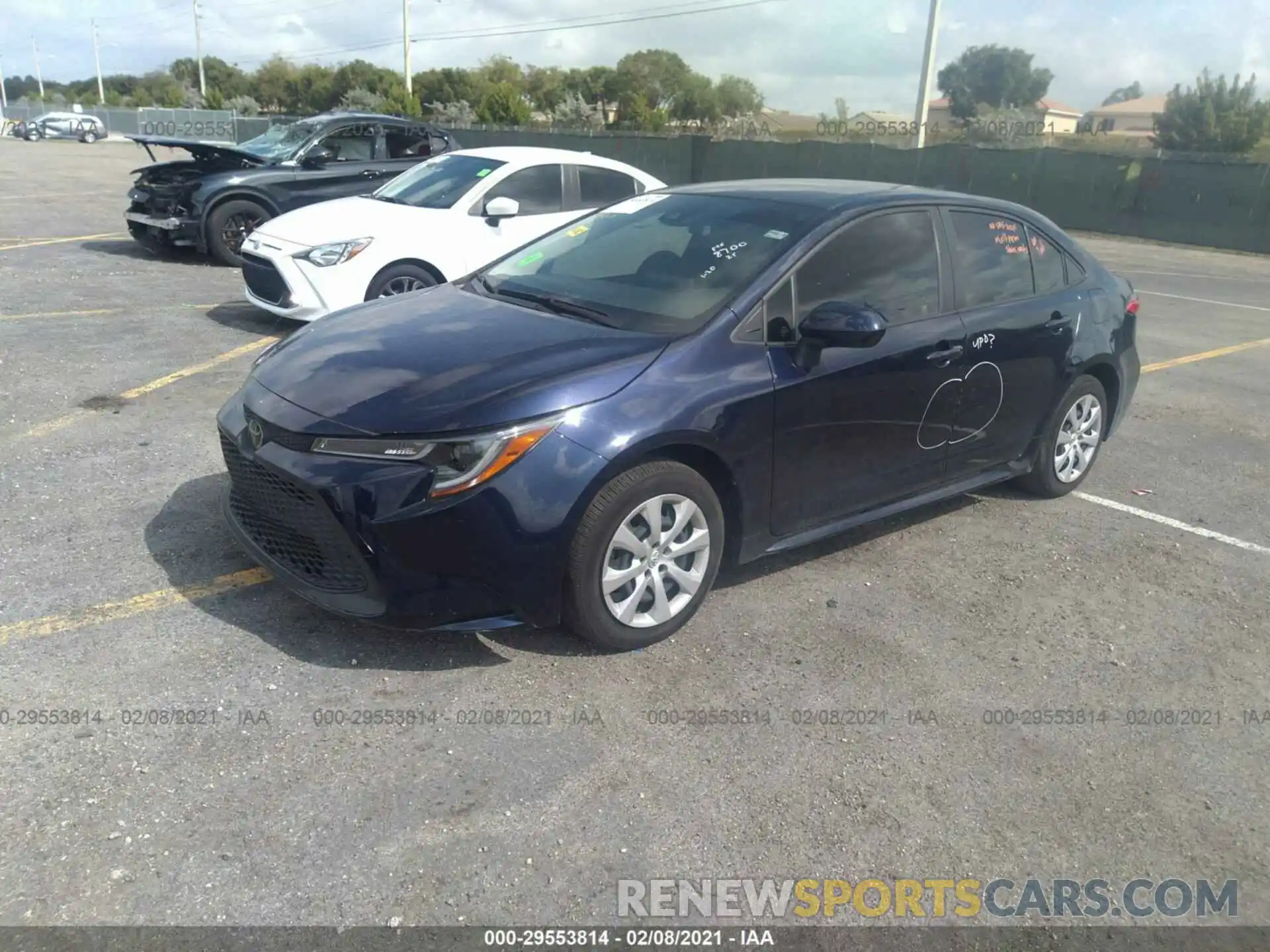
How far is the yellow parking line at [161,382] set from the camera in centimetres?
590

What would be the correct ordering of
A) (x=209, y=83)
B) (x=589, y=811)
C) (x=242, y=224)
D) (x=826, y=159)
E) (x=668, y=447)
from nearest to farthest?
(x=589, y=811), (x=668, y=447), (x=242, y=224), (x=826, y=159), (x=209, y=83)

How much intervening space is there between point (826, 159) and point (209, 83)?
8210cm

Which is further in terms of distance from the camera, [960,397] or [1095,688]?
[960,397]

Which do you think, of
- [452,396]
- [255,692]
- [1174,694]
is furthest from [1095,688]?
[255,692]

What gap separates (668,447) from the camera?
379cm

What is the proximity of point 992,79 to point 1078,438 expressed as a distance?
96848 millimetres

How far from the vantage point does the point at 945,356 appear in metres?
4.70

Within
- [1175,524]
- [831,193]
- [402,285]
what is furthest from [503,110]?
[1175,524]

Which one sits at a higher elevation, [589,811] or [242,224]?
[242,224]

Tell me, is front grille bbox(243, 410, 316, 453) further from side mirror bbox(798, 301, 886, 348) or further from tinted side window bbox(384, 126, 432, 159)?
tinted side window bbox(384, 126, 432, 159)

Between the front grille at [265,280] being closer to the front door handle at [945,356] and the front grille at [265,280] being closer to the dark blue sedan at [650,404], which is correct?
the dark blue sedan at [650,404]

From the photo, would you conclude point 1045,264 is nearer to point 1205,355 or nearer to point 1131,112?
point 1205,355

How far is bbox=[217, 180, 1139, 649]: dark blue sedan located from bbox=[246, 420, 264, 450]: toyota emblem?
1 centimetres

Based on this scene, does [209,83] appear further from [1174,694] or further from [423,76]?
[1174,694]
